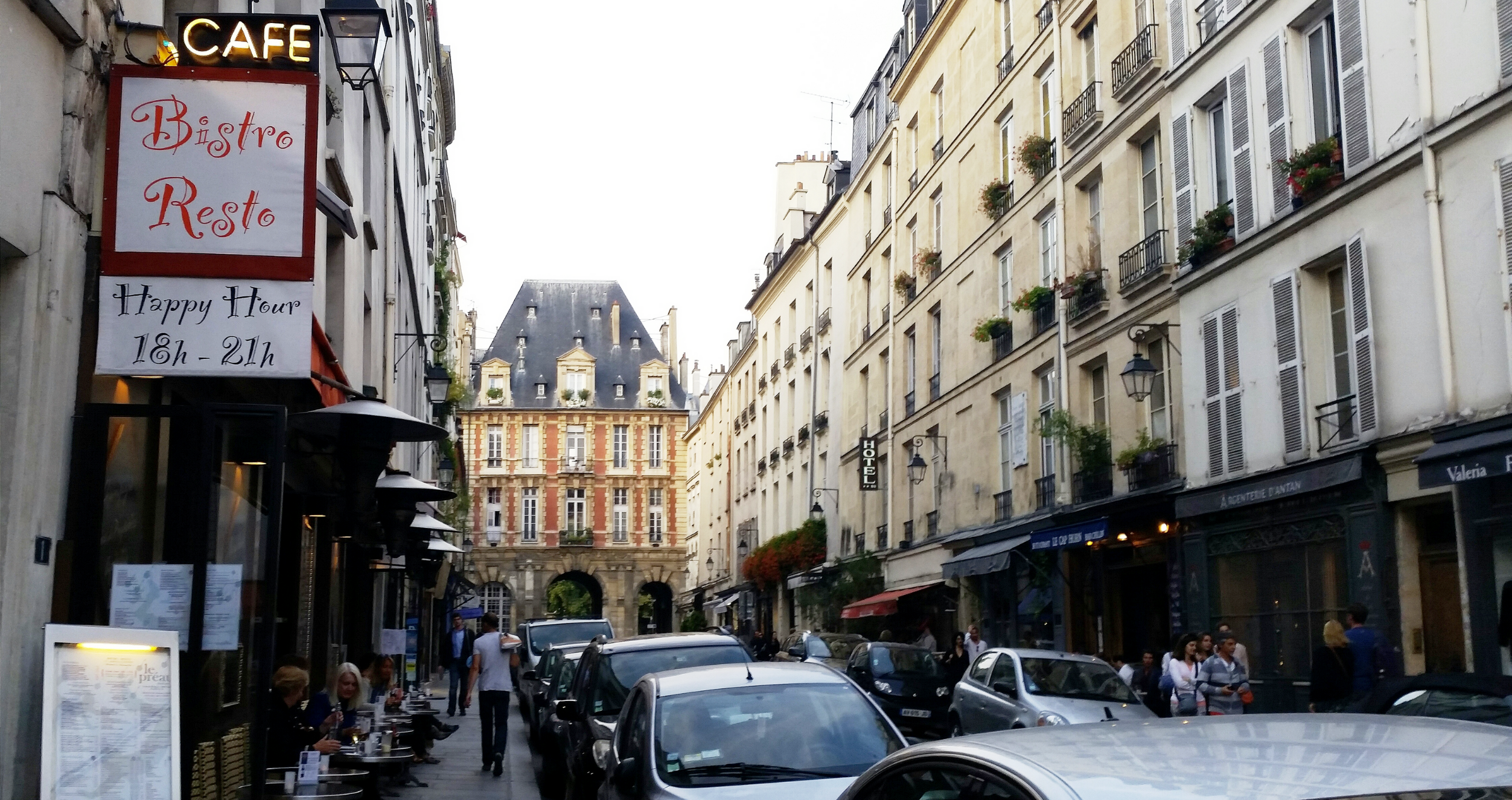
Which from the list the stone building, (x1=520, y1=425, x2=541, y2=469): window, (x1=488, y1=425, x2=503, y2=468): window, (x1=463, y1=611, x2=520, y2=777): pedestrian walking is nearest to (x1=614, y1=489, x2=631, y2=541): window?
the stone building

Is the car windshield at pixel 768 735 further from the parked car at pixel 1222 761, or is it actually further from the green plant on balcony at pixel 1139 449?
the green plant on balcony at pixel 1139 449

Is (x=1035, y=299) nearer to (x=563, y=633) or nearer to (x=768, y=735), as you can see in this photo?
(x=563, y=633)

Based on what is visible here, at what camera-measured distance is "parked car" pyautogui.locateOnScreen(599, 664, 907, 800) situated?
23.1 ft

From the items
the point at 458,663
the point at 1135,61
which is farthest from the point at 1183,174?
the point at 458,663

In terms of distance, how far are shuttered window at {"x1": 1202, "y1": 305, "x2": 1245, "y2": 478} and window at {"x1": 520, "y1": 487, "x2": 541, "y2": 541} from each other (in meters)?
61.0

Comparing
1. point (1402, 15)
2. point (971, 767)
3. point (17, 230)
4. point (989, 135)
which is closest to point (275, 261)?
point (17, 230)

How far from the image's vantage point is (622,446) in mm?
78438

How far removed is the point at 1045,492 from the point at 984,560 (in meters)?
1.61

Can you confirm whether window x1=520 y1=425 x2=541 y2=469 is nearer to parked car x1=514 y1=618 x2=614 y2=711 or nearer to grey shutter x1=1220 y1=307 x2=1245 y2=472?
parked car x1=514 y1=618 x2=614 y2=711

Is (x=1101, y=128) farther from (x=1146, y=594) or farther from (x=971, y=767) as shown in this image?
(x=971, y=767)

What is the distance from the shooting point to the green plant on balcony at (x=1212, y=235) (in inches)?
706

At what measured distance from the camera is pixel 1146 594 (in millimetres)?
21562

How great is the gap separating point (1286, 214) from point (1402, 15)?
2.86m

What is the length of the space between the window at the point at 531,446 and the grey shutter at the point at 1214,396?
62.0 m
